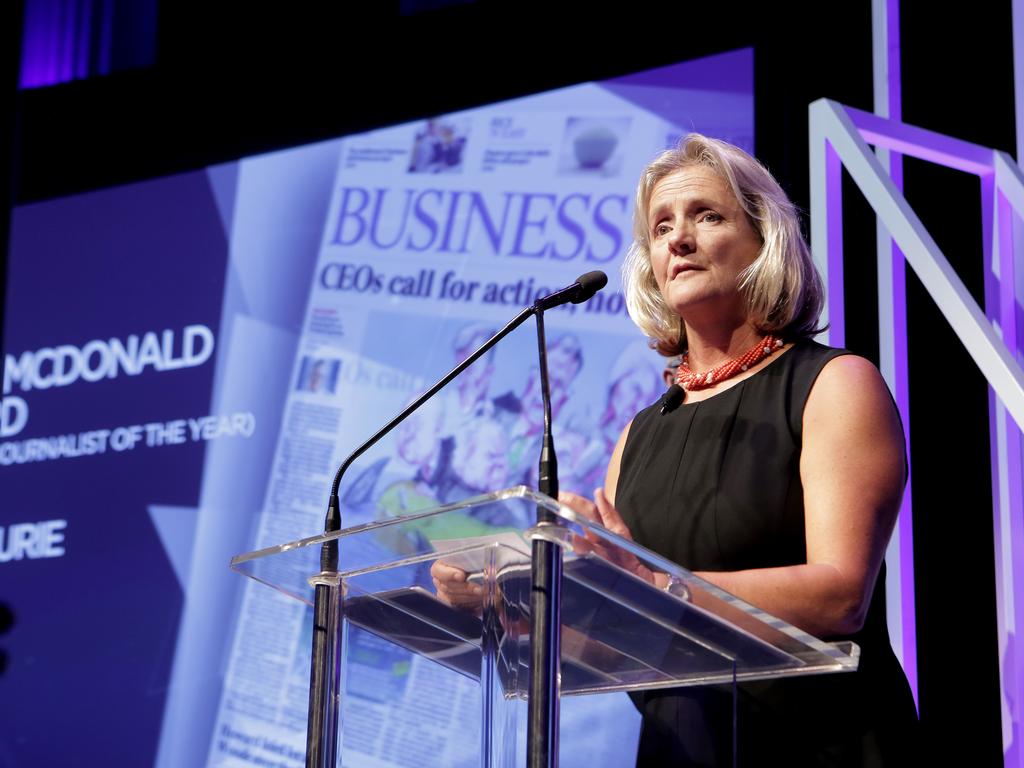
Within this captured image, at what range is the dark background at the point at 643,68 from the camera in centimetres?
246

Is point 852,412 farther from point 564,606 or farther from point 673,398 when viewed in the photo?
point 564,606

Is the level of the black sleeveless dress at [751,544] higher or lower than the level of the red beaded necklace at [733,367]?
lower

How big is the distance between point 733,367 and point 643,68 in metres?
1.71

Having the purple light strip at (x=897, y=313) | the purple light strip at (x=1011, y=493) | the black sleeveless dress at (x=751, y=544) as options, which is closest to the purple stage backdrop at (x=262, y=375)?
the purple light strip at (x=897, y=313)

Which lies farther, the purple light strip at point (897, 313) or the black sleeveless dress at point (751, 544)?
the purple light strip at point (897, 313)

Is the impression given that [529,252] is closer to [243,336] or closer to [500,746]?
[243,336]

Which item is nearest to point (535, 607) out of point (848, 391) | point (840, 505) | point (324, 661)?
point (324, 661)

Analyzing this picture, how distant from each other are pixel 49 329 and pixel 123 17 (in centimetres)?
135

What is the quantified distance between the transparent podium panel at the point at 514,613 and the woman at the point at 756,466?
0.14ft

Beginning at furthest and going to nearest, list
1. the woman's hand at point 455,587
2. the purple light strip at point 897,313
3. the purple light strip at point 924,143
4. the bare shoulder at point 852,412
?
the purple light strip at point 924,143 < the purple light strip at point 897,313 < the bare shoulder at point 852,412 < the woman's hand at point 455,587

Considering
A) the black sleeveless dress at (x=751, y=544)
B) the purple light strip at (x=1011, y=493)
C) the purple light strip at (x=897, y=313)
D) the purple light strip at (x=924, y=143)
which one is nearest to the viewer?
the black sleeveless dress at (x=751, y=544)

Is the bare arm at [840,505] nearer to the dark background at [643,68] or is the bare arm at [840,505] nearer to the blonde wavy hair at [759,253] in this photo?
the blonde wavy hair at [759,253]

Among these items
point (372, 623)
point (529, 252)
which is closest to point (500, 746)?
point (372, 623)

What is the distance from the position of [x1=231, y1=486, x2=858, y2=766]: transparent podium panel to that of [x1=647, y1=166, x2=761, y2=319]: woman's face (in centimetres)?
53
